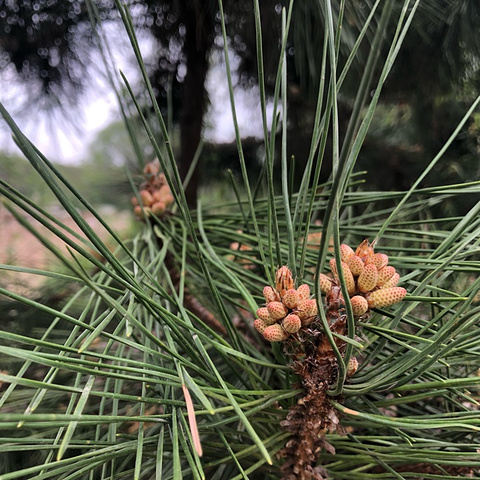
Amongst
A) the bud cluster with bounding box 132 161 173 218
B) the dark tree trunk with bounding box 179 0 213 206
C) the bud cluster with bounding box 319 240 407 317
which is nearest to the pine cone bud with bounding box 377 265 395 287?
the bud cluster with bounding box 319 240 407 317

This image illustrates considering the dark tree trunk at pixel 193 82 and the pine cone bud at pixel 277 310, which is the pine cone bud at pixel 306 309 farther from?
the dark tree trunk at pixel 193 82

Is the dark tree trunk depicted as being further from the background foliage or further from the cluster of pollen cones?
the cluster of pollen cones

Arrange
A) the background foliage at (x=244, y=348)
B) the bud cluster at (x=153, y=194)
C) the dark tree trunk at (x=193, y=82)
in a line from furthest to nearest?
the dark tree trunk at (x=193, y=82) → the bud cluster at (x=153, y=194) → the background foliage at (x=244, y=348)

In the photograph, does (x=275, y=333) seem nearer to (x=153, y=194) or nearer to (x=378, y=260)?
(x=378, y=260)

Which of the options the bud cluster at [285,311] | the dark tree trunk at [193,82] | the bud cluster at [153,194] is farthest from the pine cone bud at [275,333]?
the dark tree trunk at [193,82]

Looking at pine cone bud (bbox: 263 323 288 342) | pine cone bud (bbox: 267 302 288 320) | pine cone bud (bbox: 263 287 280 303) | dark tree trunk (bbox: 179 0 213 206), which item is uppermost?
dark tree trunk (bbox: 179 0 213 206)

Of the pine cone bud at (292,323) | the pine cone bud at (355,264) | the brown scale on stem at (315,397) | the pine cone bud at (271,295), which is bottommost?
the brown scale on stem at (315,397)
